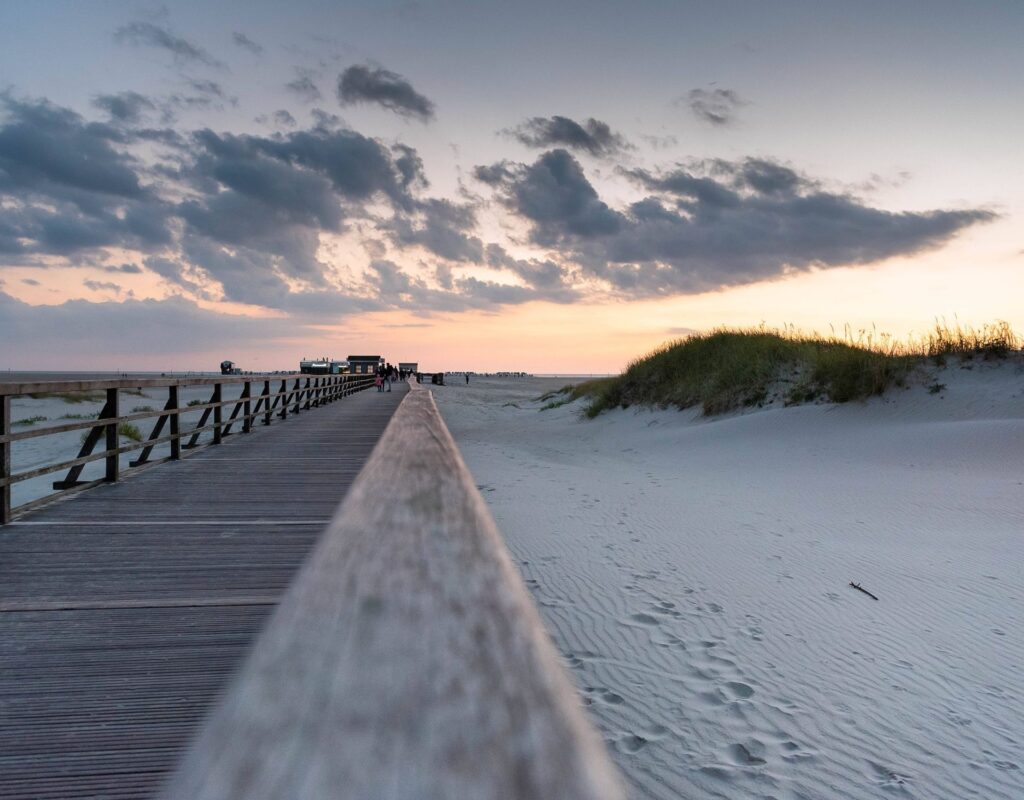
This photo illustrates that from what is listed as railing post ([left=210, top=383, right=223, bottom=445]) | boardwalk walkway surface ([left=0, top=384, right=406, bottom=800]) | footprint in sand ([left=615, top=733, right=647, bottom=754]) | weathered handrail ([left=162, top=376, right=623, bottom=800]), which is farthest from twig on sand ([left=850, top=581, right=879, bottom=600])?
railing post ([left=210, top=383, right=223, bottom=445])

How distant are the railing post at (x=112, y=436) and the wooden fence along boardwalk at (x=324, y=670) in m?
3.11

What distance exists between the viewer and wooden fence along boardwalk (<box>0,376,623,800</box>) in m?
0.40

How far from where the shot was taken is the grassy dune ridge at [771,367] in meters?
13.8

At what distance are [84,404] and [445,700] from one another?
39.8 metres

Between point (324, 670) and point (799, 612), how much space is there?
4.70 metres

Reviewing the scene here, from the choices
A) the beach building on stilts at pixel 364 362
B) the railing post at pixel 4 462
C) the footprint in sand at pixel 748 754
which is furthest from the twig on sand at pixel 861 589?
the beach building on stilts at pixel 364 362

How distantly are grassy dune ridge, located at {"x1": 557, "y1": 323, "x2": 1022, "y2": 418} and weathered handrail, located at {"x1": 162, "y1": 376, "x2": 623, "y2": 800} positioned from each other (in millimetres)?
14888

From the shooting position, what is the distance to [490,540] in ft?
2.80

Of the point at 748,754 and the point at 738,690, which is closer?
the point at 748,754

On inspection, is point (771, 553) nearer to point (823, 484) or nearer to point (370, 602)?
point (823, 484)

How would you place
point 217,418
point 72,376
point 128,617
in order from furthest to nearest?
point 72,376, point 217,418, point 128,617

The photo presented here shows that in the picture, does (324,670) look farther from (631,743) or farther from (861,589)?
(861,589)

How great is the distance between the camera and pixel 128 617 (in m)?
2.90

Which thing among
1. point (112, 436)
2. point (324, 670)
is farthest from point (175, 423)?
point (324, 670)
